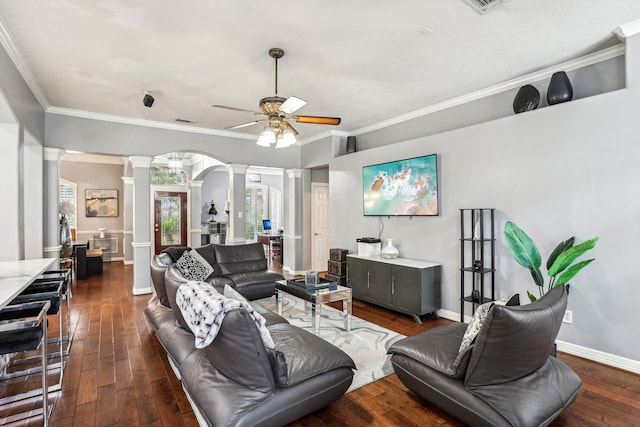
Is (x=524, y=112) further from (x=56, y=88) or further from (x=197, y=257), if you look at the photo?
(x=56, y=88)

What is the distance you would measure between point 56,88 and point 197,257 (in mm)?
2797

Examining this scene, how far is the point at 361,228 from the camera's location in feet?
19.4

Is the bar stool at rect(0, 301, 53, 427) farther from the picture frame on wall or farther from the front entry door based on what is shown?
the picture frame on wall

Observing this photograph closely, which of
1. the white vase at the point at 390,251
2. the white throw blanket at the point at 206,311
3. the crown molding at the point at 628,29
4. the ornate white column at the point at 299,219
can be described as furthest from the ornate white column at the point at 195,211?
the crown molding at the point at 628,29

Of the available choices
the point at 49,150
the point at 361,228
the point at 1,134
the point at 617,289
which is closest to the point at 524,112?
the point at 617,289

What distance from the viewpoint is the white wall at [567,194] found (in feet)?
9.80

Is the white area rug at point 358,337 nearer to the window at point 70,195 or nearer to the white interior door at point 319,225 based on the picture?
the white interior door at point 319,225

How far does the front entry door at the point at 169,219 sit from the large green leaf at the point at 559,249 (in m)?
9.05

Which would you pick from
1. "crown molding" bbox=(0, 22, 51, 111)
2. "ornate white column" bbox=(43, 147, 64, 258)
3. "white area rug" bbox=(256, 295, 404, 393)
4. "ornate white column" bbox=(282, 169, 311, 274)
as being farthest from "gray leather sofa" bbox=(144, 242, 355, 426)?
"ornate white column" bbox=(282, 169, 311, 274)

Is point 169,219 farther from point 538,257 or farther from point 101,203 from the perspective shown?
point 538,257

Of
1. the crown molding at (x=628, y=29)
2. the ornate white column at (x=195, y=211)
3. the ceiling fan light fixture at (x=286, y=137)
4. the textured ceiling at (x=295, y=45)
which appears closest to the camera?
the textured ceiling at (x=295, y=45)

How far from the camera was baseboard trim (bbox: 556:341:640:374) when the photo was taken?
295 centimetres

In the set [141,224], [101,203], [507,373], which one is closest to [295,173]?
[141,224]

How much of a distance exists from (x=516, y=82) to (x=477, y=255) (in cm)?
211
